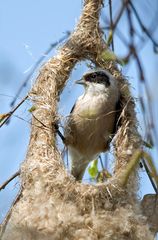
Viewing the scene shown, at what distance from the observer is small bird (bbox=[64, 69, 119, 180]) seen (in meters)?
3.50

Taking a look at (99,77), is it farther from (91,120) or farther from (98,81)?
(91,120)

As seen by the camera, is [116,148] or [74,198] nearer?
[74,198]

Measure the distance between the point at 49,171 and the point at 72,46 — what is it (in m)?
1.07

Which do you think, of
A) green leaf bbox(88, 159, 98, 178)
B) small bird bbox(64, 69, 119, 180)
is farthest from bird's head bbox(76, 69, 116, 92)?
green leaf bbox(88, 159, 98, 178)

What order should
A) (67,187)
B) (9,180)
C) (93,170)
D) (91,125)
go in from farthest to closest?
(91,125)
(93,170)
(9,180)
(67,187)

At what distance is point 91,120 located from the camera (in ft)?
11.6

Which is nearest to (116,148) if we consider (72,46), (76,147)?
(76,147)

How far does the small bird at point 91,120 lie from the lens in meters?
3.50

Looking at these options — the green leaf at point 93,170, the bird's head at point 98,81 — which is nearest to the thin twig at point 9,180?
the green leaf at point 93,170

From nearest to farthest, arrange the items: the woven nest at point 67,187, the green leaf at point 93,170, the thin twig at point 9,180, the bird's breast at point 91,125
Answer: the woven nest at point 67,187 < the thin twig at point 9,180 < the green leaf at point 93,170 < the bird's breast at point 91,125

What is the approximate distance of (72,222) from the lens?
2475 mm

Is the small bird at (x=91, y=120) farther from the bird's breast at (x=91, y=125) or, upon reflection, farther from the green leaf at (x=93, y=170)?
the green leaf at (x=93, y=170)

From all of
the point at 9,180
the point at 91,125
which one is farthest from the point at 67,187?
the point at 91,125

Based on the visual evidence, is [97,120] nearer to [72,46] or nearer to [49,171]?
[72,46]
